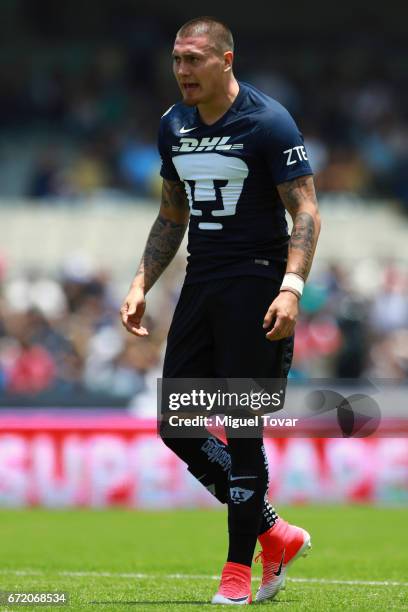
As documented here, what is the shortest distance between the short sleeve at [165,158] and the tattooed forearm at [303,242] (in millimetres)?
726

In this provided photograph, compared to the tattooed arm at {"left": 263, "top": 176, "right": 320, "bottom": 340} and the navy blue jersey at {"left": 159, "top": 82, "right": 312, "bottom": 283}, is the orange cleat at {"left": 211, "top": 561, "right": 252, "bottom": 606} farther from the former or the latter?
the navy blue jersey at {"left": 159, "top": 82, "right": 312, "bottom": 283}

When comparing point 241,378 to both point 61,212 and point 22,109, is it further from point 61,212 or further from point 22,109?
point 22,109

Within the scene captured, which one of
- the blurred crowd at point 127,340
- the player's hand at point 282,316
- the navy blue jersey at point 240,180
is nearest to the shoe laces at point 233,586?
the player's hand at point 282,316

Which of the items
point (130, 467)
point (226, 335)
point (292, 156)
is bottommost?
point (130, 467)

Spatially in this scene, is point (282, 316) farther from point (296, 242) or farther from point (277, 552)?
point (277, 552)

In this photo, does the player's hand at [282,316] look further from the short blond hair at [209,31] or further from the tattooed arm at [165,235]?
the short blond hair at [209,31]

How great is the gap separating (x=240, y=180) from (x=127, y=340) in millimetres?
9812

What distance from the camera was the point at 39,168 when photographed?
2228cm

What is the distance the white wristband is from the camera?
6074 millimetres

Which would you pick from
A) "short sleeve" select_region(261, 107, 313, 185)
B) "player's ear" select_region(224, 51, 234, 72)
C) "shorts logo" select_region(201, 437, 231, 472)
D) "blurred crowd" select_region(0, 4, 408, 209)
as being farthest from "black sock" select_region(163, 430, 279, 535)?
"blurred crowd" select_region(0, 4, 408, 209)

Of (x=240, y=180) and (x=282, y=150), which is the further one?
(x=240, y=180)

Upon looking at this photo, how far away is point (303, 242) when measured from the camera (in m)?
6.19

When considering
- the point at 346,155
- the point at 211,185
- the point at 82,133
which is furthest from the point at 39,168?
the point at 211,185

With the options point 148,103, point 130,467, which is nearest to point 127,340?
point 130,467
